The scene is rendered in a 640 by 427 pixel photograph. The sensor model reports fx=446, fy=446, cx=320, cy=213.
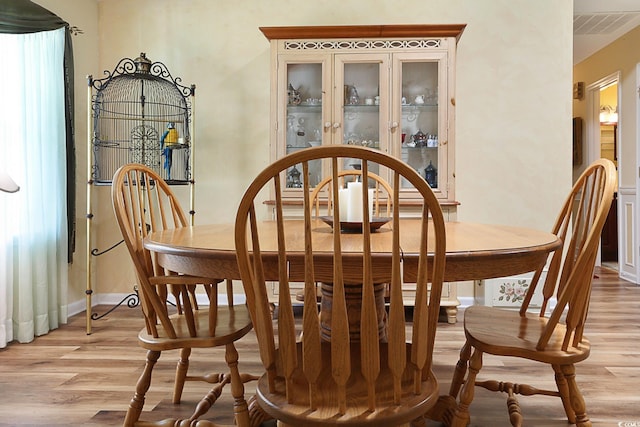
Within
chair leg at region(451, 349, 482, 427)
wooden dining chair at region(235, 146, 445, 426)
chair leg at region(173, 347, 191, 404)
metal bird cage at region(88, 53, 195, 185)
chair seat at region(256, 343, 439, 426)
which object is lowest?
chair leg at region(173, 347, 191, 404)

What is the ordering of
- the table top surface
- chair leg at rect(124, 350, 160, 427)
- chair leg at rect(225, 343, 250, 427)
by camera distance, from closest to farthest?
the table top surface
chair leg at rect(225, 343, 250, 427)
chair leg at rect(124, 350, 160, 427)

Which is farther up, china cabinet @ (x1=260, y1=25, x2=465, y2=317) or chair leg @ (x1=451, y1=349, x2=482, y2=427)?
china cabinet @ (x1=260, y1=25, x2=465, y2=317)

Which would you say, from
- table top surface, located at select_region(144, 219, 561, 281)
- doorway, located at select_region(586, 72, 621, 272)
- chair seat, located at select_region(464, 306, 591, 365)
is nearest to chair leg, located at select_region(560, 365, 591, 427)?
chair seat, located at select_region(464, 306, 591, 365)

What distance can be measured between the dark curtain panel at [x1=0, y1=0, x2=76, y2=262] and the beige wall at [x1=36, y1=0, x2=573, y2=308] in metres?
0.25

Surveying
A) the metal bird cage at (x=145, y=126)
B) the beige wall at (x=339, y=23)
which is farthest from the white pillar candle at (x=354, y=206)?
the beige wall at (x=339, y=23)

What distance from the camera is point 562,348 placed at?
4.06 feet

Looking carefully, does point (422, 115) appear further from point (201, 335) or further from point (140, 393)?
point (140, 393)

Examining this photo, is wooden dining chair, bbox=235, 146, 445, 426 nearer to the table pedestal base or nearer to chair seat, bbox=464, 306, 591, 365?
chair seat, bbox=464, 306, 591, 365

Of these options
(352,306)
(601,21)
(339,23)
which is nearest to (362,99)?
(339,23)

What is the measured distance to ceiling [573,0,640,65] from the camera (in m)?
3.77

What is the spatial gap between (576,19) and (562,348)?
389 centimetres

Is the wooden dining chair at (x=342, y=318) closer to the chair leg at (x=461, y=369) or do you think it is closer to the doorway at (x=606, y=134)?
the chair leg at (x=461, y=369)

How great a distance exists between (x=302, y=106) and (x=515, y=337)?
2175 millimetres

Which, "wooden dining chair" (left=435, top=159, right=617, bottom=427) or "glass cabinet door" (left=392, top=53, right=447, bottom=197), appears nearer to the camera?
"wooden dining chair" (left=435, top=159, right=617, bottom=427)
